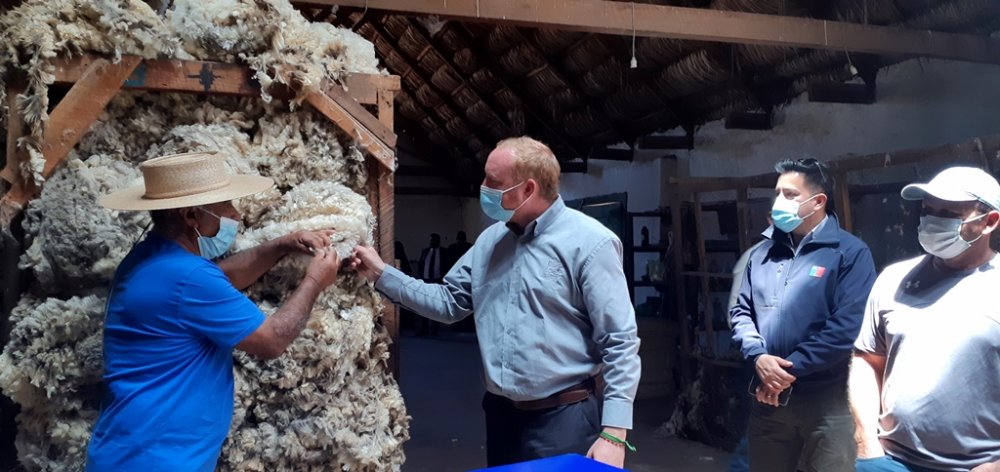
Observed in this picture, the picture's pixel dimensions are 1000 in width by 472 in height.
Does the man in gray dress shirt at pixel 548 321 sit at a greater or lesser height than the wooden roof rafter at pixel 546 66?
lesser

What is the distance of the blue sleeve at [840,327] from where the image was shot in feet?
7.54

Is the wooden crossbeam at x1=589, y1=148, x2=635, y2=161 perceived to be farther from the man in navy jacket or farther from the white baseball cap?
the white baseball cap

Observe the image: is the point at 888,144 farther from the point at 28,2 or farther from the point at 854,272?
the point at 28,2

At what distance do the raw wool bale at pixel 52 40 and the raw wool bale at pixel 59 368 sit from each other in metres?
0.35

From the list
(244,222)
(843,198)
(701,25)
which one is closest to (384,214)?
(244,222)

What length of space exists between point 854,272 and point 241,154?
1.91 meters

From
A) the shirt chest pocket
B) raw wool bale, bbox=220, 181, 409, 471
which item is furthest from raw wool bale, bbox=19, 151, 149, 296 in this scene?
the shirt chest pocket

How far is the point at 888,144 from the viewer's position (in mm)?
4848

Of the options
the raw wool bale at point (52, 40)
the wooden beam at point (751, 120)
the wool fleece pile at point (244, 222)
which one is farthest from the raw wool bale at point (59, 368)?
the wooden beam at point (751, 120)

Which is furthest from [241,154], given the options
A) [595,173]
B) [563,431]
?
[595,173]

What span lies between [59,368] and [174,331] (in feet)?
1.56

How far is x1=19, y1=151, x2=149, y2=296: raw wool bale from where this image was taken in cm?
191

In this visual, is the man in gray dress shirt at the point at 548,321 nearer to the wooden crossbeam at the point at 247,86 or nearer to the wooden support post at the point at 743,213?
the wooden crossbeam at the point at 247,86

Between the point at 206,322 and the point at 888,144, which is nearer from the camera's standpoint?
the point at 206,322
